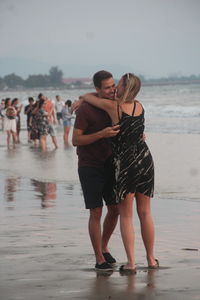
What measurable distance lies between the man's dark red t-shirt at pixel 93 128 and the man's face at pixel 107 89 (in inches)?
5.2

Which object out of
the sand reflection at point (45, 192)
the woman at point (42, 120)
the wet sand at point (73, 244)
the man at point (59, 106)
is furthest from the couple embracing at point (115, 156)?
the man at point (59, 106)

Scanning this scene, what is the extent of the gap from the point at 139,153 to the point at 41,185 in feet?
28.2

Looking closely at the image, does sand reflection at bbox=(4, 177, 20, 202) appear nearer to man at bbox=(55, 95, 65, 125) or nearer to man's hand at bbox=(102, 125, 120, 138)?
man's hand at bbox=(102, 125, 120, 138)

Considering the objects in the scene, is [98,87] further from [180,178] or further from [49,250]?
[180,178]

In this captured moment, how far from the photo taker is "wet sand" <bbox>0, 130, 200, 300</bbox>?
6410 millimetres

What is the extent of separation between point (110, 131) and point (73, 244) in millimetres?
1867

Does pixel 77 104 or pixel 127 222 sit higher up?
pixel 77 104

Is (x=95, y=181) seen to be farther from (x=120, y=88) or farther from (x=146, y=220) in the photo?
(x=120, y=88)

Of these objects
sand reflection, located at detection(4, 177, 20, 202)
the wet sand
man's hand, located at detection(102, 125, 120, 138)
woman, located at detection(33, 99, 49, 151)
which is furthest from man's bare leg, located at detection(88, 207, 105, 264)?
woman, located at detection(33, 99, 49, 151)

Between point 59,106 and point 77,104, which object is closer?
point 77,104

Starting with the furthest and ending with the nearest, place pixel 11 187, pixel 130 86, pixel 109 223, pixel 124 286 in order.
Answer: pixel 11 187 → pixel 109 223 → pixel 130 86 → pixel 124 286

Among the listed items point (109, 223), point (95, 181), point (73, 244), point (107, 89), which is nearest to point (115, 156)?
point (95, 181)

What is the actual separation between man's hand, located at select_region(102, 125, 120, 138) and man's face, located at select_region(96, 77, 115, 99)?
0.29m

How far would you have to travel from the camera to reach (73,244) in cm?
870
